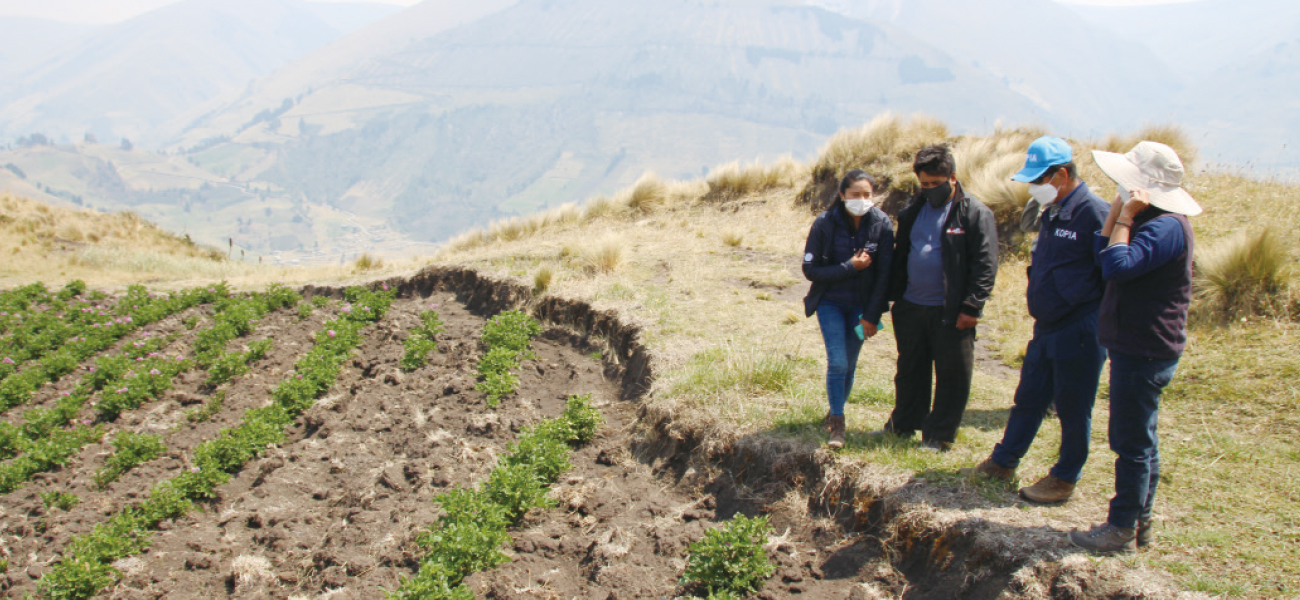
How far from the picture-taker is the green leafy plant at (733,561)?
393 cm

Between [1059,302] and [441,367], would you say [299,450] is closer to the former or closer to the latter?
[441,367]

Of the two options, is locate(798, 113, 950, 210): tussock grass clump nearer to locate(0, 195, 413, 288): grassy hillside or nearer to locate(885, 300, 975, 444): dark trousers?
locate(0, 195, 413, 288): grassy hillside

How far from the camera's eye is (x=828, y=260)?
4.77 m

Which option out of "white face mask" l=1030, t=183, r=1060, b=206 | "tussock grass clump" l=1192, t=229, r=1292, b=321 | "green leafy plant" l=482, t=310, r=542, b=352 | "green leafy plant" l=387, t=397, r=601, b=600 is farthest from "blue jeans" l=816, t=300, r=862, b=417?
"green leafy plant" l=482, t=310, r=542, b=352

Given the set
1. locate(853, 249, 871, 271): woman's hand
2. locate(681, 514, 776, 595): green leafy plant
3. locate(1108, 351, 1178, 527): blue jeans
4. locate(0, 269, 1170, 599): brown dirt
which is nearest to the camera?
locate(1108, 351, 1178, 527): blue jeans

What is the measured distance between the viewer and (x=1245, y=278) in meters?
6.67

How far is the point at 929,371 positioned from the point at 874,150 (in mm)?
11638

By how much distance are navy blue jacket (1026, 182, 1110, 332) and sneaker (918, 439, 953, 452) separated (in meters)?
1.16

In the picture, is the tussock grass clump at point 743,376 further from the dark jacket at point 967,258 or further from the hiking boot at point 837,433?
the dark jacket at point 967,258

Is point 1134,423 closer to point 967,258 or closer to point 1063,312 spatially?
point 1063,312

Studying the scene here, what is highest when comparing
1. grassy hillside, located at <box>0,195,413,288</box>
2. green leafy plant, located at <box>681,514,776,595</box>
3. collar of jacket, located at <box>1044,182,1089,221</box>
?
collar of jacket, located at <box>1044,182,1089,221</box>

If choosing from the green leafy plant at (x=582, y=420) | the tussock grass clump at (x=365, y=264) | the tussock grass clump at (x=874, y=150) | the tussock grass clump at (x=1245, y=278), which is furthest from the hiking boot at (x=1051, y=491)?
the tussock grass clump at (x=365, y=264)

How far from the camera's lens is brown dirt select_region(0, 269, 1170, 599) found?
407 centimetres

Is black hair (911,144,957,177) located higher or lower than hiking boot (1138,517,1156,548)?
higher
